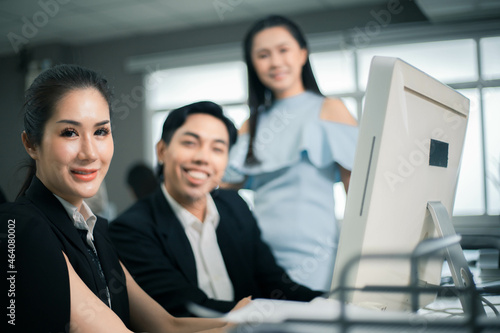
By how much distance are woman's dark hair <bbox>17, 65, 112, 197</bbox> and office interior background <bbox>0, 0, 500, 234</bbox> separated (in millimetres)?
3696

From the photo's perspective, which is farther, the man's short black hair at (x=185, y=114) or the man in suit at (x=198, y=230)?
the man's short black hair at (x=185, y=114)

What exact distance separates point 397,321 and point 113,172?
626cm

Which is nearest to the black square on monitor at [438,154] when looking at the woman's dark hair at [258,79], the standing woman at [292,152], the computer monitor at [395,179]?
the computer monitor at [395,179]

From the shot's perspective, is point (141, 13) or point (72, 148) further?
point (141, 13)

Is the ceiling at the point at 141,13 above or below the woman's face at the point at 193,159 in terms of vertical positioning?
above

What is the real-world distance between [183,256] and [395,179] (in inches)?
29.5

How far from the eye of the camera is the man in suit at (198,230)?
1.31 m

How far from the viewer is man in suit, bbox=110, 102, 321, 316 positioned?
1.31 meters

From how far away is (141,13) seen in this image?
5.40m

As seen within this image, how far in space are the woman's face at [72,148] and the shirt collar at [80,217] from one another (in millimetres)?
19

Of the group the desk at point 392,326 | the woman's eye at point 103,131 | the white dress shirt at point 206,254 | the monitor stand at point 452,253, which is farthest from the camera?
the white dress shirt at point 206,254

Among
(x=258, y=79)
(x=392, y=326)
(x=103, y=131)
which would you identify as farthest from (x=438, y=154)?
(x=258, y=79)

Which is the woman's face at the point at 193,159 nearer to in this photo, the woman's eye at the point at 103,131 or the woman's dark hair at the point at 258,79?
the woman's dark hair at the point at 258,79

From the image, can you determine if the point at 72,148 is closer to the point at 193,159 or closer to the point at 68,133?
the point at 68,133
